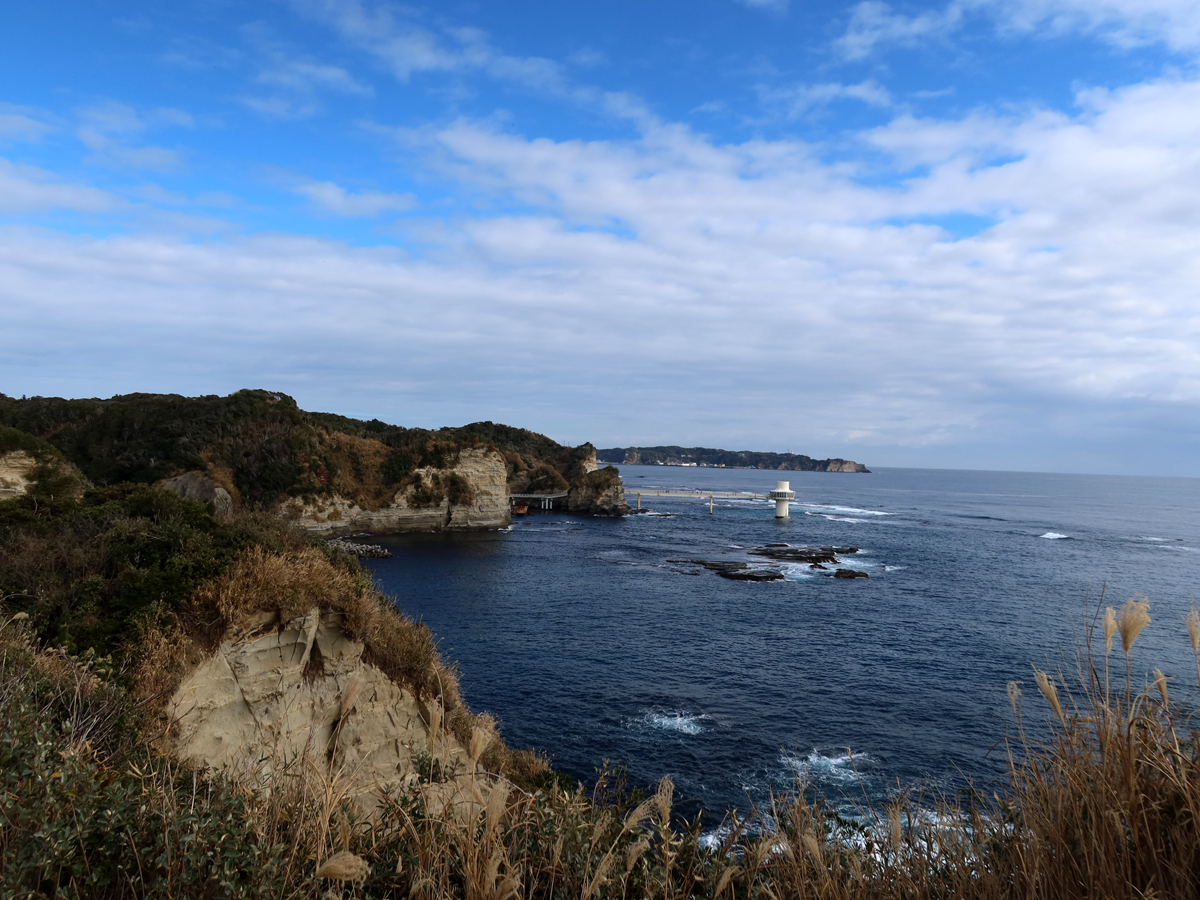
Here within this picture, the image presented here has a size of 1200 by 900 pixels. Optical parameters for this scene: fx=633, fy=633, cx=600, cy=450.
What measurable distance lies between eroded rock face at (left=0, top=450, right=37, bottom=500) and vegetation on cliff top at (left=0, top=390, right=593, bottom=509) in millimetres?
23524

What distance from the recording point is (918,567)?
176 ft

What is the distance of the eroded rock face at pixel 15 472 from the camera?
2470 cm

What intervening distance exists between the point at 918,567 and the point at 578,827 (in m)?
57.0

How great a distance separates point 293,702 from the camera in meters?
11.7

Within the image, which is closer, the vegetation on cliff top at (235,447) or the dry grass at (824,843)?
the dry grass at (824,843)

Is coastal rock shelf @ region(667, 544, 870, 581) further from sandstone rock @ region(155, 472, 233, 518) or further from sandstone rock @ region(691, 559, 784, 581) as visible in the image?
sandstone rock @ region(155, 472, 233, 518)

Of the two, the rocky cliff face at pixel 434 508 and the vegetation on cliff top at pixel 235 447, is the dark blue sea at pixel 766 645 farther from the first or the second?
the vegetation on cliff top at pixel 235 447

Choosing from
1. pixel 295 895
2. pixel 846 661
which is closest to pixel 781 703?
pixel 846 661

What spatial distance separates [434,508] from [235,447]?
65.6ft

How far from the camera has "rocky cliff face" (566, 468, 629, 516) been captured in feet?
303

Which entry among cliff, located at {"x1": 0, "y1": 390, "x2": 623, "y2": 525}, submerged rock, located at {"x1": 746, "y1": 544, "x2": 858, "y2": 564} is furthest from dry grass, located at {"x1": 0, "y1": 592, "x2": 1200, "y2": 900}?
submerged rock, located at {"x1": 746, "y1": 544, "x2": 858, "y2": 564}

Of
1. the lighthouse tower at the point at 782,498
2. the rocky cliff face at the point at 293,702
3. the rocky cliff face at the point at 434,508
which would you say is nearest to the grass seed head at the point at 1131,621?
the rocky cliff face at the point at 293,702

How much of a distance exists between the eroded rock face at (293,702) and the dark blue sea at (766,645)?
6.59m

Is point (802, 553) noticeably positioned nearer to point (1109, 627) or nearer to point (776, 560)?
point (776, 560)
